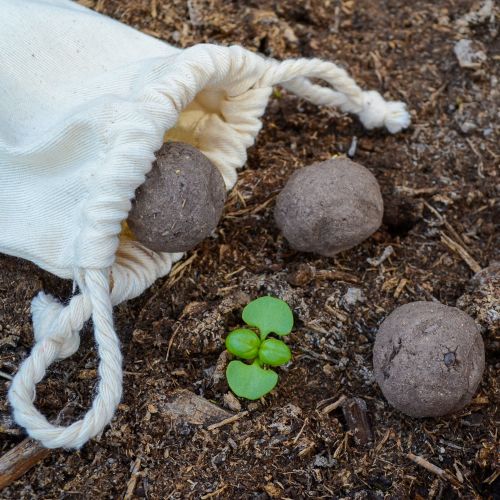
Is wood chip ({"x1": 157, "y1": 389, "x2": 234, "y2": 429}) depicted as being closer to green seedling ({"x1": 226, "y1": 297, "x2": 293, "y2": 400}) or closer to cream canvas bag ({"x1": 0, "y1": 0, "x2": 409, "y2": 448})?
green seedling ({"x1": 226, "y1": 297, "x2": 293, "y2": 400})

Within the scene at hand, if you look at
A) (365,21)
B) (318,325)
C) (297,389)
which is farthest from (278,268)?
(365,21)

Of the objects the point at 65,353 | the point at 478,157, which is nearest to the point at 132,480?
the point at 65,353

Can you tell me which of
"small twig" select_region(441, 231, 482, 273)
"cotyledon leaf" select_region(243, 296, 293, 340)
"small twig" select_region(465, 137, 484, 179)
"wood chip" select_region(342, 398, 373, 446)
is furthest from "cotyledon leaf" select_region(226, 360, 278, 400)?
"small twig" select_region(465, 137, 484, 179)

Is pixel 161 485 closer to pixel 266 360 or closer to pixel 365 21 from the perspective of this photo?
pixel 266 360

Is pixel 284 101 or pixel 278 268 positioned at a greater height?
pixel 284 101

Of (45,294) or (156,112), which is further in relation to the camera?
(45,294)

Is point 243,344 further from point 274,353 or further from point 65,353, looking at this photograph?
point 65,353
